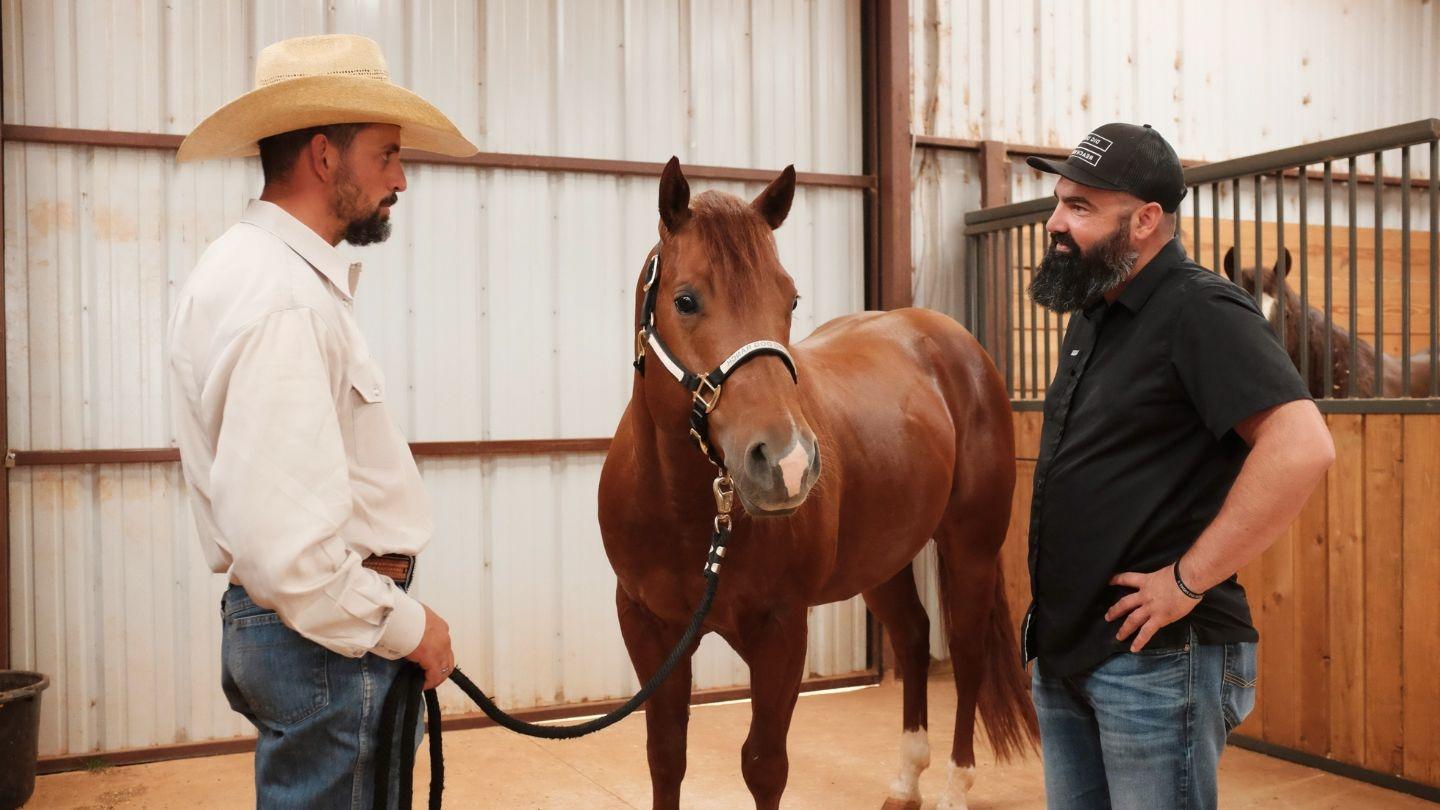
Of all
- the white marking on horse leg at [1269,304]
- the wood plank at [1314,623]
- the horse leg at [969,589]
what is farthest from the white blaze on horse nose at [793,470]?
the white marking on horse leg at [1269,304]

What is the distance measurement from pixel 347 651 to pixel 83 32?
11.2 ft

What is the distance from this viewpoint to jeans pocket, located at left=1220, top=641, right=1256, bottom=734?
4.75 ft

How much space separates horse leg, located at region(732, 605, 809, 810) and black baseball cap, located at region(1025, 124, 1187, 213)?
112 cm

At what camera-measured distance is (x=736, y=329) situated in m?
1.81

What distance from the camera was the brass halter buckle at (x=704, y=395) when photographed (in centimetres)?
177

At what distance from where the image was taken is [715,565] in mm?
1898

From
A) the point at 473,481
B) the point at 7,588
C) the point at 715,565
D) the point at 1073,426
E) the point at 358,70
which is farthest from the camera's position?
the point at 473,481

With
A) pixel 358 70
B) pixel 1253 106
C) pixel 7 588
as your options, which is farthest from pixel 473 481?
pixel 1253 106

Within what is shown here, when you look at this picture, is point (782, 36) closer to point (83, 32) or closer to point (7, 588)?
point (83, 32)

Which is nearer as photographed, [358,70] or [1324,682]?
[358,70]

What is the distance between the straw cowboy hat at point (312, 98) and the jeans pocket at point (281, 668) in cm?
63

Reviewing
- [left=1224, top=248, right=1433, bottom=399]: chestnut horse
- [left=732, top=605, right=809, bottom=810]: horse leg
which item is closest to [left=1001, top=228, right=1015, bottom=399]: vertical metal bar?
[left=1224, top=248, right=1433, bottom=399]: chestnut horse

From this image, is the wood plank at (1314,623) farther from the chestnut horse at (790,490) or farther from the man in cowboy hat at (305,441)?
the man in cowboy hat at (305,441)

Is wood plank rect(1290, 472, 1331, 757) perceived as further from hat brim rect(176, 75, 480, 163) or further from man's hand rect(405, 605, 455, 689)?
hat brim rect(176, 75, 480, 163)
